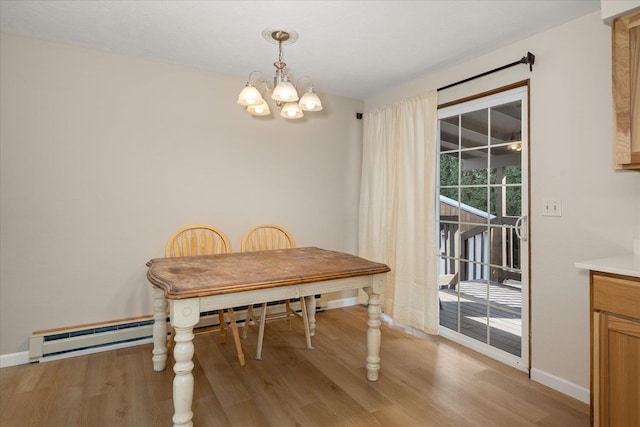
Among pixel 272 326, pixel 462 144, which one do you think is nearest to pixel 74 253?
pixel 272 326

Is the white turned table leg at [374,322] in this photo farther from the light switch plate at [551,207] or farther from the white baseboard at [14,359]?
the white baseboard at [14,359]

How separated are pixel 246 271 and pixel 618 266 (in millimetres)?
1818

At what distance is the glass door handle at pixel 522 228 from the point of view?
2.40m

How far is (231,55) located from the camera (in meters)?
2.74

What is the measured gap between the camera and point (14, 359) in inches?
96.2

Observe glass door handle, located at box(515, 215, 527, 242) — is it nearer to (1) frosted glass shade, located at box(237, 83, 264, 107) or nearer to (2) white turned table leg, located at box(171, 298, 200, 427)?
(1) frosted glass shade, located at box(237, 83, 264, 107)

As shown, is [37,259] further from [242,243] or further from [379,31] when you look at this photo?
[379,31]

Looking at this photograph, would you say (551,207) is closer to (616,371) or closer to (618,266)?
(618,266)

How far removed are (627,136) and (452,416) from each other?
5.45 ft

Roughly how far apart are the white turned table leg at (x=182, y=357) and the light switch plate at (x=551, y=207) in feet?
7.12

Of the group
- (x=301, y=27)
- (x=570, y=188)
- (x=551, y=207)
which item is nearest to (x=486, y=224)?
(x=551, y=207)

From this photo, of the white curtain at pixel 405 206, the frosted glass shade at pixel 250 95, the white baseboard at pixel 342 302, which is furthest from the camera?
the white baseboard at pixel 342 302

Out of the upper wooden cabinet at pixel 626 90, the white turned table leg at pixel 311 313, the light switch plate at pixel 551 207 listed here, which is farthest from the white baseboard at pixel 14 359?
the upper wooden cabinet at pixel 626 90

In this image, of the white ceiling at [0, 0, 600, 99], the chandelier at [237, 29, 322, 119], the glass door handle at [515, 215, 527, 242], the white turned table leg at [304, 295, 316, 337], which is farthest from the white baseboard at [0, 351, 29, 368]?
the glass door handle at [515, 215, 527, 242]
